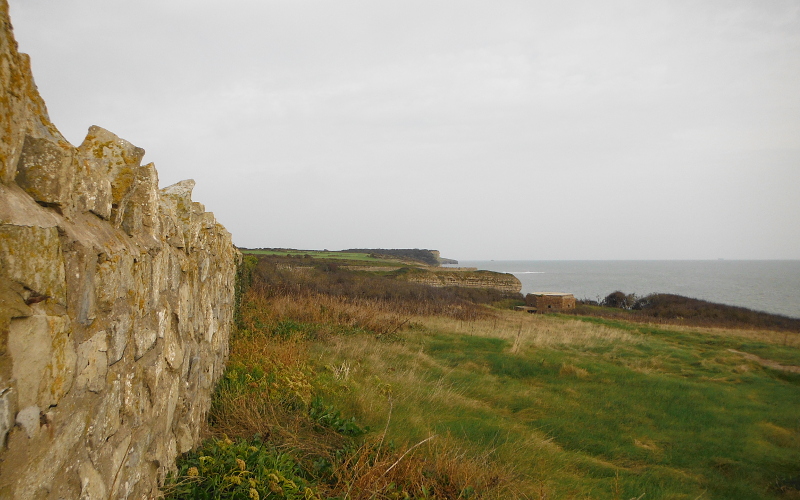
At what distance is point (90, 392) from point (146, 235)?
1081mm

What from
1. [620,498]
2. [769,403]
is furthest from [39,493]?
[769,403]

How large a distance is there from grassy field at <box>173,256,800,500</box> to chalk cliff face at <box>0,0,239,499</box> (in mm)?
969

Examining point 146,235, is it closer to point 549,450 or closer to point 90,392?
point 90,392

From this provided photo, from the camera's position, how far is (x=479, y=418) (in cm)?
643

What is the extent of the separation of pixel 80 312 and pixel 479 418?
559 cm

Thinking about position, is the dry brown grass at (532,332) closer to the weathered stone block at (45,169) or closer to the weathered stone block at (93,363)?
the weathered stone block at (93,363)

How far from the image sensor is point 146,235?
276 centimetres

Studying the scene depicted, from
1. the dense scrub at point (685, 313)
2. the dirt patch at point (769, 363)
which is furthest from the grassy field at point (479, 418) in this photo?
the dense scrub at point (685, 313)

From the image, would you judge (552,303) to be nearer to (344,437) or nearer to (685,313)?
(685,313)

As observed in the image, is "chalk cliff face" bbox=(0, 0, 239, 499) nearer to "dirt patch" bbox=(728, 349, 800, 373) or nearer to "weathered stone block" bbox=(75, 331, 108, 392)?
"weathered stone block" bbox=(75, 331, 108, 392)

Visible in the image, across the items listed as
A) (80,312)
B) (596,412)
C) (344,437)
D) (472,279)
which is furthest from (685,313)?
(80,312)

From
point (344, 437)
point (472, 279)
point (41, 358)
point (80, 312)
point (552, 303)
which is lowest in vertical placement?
point (552, 303)

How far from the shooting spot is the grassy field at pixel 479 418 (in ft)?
13.6

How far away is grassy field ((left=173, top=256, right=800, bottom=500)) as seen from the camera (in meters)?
4.13
